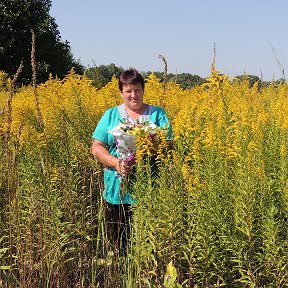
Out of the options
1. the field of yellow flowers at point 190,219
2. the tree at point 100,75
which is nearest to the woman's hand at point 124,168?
the field of yellow flowers at point 190,219

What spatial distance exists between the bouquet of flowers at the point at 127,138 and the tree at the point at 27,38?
19.4 m

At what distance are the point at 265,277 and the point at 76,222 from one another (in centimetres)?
135

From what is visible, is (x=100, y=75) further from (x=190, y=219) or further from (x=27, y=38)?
(x=27, y=38)

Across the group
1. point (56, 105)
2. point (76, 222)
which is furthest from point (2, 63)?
point (76, 222)

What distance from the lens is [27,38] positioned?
23938mm

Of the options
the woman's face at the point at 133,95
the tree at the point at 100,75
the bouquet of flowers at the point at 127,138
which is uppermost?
the tree at the point at 100,75

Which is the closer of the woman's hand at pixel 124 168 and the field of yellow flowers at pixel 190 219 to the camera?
the field of yellow flowers at pixel 190 219

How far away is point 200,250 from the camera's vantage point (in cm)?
257

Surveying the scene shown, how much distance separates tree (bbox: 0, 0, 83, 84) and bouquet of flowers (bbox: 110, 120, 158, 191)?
19.4 metres

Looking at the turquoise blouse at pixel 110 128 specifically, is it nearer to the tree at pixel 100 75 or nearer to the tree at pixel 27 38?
the tree at pixel 100 75

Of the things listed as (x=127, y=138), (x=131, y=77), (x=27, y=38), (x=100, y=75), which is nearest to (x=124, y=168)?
(x=127, y=138)

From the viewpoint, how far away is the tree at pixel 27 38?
75.0ft

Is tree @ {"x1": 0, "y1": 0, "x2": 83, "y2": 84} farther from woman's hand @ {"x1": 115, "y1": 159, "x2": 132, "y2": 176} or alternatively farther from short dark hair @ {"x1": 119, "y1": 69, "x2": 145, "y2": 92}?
woman's hand @ {"x1": 115, "y1": 159, "x2": 132, "y2": 176}

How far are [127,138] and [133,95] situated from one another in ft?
1.34
